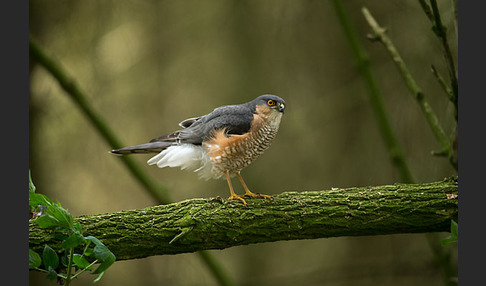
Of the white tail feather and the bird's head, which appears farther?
the white tail feather

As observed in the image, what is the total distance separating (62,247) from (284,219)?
102cm

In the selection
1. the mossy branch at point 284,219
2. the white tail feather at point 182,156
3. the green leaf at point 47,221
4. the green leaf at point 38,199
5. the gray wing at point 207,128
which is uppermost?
the green leaf at point 38,199

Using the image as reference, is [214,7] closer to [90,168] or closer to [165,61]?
[165,61]

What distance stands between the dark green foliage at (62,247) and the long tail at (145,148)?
2.27 feet

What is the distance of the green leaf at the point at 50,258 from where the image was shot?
5.91 ft

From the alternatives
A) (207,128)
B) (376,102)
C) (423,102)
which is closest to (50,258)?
(207,128)

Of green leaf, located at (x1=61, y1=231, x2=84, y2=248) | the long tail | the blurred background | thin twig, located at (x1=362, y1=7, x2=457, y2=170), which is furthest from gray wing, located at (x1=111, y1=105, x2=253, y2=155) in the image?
thin twig, located at (x1=362, y1=7, x2=457, y2=170)

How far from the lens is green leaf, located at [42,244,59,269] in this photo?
1.80m

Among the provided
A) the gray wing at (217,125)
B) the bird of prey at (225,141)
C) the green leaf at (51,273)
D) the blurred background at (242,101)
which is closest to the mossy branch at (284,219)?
the bird of prey at (225,141)

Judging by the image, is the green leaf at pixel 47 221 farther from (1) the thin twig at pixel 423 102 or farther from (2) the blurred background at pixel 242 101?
(1) the thin twig at pixel 423 102

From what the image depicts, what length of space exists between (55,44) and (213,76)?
1510 millimetres

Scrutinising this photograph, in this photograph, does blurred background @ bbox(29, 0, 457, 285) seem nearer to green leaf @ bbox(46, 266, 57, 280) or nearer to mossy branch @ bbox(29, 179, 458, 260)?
mossy branch @ bbox(29, 179, 458, 260)

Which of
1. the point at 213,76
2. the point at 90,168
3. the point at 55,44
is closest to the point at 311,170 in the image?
the point at 213,76

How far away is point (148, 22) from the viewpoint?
4.09m
